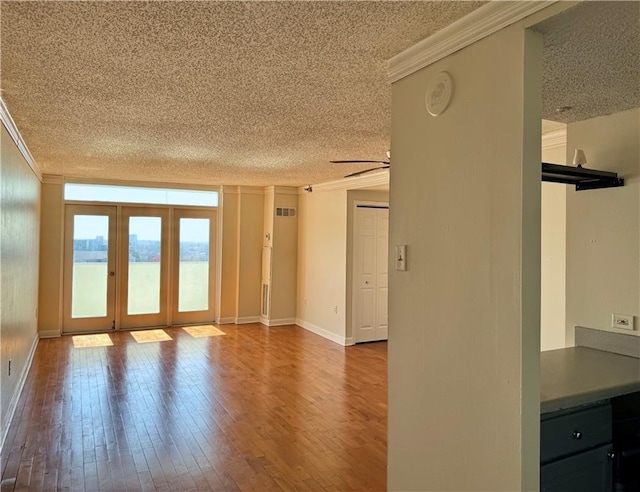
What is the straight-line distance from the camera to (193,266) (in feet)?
26.0

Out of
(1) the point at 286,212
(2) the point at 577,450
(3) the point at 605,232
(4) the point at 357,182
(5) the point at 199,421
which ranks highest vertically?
(4) the point at 357,182

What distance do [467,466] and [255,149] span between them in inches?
142

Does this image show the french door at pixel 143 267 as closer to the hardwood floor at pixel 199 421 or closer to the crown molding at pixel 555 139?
the hardwood floor at pixel 199 421

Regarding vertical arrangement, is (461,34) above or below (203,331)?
above

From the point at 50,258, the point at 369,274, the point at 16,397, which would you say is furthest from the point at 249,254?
the point at 16,397

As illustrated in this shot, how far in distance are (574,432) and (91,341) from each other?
6581mm

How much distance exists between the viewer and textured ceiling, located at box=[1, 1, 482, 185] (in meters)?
1.77

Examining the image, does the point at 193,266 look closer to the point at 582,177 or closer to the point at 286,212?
the point at 286,212

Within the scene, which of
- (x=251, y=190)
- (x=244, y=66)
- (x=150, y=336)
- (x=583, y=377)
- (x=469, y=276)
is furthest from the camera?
(x=251, y=190)

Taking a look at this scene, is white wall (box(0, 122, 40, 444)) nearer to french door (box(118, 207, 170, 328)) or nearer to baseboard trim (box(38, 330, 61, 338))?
baseboard trim (box(38, 330, 61, 338))

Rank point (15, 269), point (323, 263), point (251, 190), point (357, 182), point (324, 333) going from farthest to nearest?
point (251, 190) → point (323, 263) → point (324, 333) → point (357, 182) → point (15, 269)

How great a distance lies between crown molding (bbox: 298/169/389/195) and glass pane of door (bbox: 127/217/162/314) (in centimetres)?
288

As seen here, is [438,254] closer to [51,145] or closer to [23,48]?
[23,48]

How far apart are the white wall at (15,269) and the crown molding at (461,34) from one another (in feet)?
9.44
